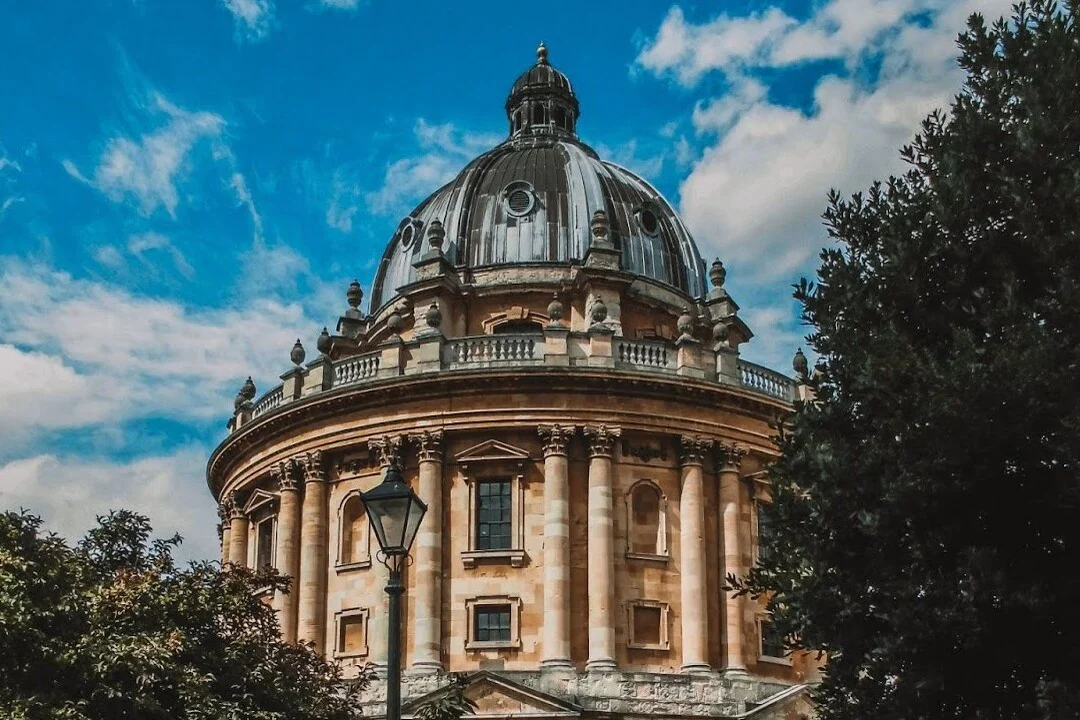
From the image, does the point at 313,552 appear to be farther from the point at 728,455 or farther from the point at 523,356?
the point at 728,455

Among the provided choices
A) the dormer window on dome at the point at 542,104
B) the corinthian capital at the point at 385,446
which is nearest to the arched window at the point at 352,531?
the corinthian capital at the point at 385,446

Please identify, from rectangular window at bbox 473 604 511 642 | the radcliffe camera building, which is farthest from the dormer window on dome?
rectangular window at bbox 473 604 511 642

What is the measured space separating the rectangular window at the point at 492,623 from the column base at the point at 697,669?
460 centimetres

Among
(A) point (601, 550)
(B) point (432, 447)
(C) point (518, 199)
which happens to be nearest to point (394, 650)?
(A) point (601, 550)

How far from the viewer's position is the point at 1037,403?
14797 millimetres

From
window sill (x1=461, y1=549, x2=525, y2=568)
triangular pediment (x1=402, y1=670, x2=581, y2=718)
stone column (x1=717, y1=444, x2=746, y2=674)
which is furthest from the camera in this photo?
stone column (x1=717, y1=444, x2=746, y2=674)

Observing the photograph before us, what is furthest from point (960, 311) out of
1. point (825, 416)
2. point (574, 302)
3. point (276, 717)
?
point (574, 302)

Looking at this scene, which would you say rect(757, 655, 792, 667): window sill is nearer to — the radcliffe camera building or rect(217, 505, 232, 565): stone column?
the radcliffe camera building

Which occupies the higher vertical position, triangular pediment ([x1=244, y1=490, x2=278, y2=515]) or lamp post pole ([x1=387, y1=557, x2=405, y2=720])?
triangular pediment ([x1=244, y1=490, x2=278, y2=515])

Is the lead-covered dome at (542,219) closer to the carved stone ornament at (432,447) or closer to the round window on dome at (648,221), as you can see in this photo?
the round window on dome at (648,221)

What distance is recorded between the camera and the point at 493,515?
38.0 m

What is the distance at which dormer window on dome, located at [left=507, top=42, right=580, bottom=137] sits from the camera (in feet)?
172

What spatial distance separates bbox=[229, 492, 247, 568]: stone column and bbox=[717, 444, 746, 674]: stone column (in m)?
14.7

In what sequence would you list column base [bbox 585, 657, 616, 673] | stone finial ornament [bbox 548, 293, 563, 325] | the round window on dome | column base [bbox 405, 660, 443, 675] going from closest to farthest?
column base [bbox 585, 657, 616, 673], column base [bbox 405, 660, 443, 675], stone finial ornament [bbox 548, 293, 563, 325], the round window on dome
